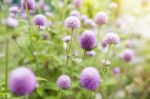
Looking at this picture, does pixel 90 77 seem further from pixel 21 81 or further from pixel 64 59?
pixel 64 59

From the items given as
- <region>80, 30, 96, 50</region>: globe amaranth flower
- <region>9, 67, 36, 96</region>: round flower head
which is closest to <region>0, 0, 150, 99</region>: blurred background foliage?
<region>80, 30, 96, 50</region>: globe amaranth flower

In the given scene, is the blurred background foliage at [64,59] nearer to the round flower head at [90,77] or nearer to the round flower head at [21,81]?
the round flower head at [90,77]

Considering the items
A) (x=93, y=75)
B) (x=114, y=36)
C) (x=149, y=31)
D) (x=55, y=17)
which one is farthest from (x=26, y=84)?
(x=149, y=31)

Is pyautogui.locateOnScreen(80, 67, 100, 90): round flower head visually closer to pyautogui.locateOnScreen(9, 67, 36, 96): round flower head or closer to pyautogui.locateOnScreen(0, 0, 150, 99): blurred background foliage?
pyautogui.locateOnScreen(0, 0, 150, 99): blurred background foliage

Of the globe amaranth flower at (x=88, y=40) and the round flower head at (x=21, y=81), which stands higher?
the globe amaranth flower at (x=88, y=40)

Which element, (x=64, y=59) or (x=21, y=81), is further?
(x=64, y=59)

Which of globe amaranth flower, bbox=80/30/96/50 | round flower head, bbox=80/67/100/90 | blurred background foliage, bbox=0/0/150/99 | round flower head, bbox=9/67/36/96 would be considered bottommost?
round flower head, bbox=9/67/36/96

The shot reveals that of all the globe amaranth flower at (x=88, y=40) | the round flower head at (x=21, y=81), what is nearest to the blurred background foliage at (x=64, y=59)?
the globe amaranth flower at (x=88, y=40)

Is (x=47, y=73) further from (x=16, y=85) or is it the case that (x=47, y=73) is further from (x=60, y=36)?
(x=16, y=85)

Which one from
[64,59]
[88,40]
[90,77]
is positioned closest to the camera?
[90,77]

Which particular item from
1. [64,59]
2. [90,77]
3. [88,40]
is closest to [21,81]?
[90,77]

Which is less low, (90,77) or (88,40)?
(88,40)
